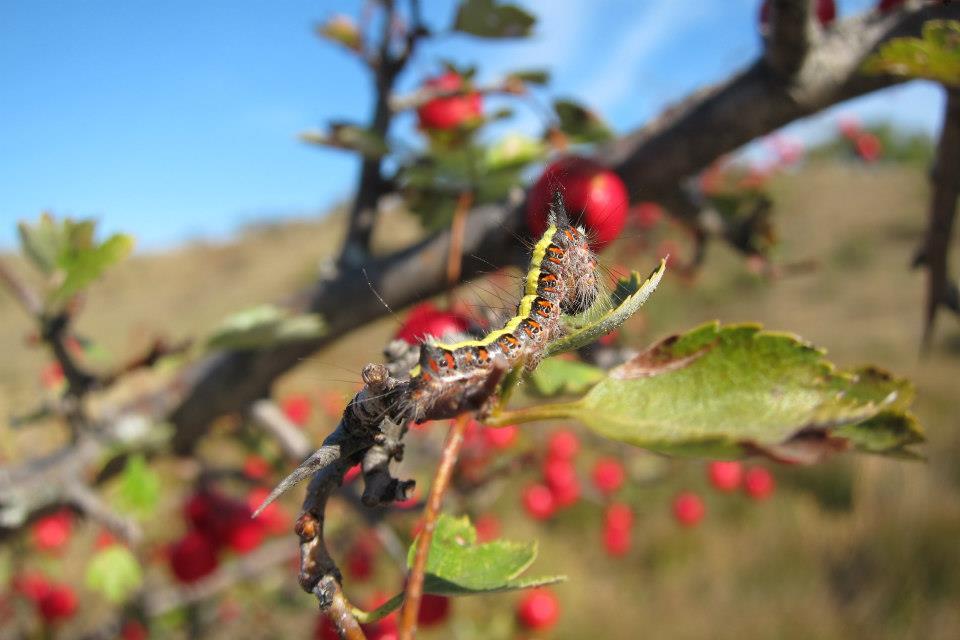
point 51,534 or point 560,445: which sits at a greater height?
point 560,445

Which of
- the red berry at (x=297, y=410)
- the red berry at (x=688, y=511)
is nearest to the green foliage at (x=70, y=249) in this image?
the red berry at (x=297, y=410)

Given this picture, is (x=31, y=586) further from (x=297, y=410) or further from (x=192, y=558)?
(x=192, y=558)

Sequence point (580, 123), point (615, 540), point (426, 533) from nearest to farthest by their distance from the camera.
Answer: point (426, 533) < point (580, 123) < point (615, 540)

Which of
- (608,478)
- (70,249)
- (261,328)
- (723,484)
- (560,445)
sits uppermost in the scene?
(70,249)

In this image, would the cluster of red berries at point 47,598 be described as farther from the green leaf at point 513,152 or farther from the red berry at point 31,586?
the green leaf at point 513,152

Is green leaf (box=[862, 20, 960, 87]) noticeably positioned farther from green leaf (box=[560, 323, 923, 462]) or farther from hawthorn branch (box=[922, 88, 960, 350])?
green leaf (box=[560, 323, 923, 462])

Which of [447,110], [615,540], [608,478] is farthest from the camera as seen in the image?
[615,540]

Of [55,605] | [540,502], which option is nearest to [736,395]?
[540,502]
